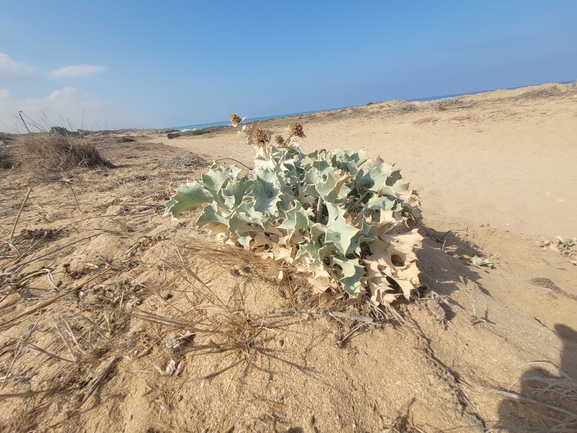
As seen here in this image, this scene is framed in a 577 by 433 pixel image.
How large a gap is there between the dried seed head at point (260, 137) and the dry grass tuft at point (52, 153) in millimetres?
5226

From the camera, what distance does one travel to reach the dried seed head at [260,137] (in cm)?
170

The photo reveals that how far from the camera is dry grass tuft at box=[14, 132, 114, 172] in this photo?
5.29 metres

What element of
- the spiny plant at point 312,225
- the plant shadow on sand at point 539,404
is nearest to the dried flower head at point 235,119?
the spiny plant at point 312,225

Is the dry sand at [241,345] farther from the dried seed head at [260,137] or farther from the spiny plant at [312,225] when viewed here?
the dried seed head at [260,137]

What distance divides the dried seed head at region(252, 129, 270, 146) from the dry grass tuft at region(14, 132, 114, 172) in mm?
5226

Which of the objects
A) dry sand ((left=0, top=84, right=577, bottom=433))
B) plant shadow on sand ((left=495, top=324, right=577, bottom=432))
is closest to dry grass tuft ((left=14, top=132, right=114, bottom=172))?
dry sand ((left=0, top=84, right=577, bottom=433))

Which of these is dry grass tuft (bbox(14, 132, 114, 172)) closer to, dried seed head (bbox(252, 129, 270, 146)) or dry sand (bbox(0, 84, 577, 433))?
dry sand (bbox(0, 84, 577, 433))

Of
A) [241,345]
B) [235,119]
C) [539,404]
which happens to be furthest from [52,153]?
[539,404]

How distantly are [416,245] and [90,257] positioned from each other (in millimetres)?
1963

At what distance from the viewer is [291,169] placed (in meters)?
1.82

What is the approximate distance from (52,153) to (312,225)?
6.19 metres

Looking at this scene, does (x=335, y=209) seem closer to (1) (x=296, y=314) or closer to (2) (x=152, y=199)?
(1) (x=296, y=314)

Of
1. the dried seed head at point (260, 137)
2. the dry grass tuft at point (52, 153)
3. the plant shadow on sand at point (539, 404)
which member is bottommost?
the plant shadow on sand at point (539, 404)

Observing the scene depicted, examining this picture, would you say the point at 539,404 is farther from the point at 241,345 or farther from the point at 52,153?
the point at 52,153
